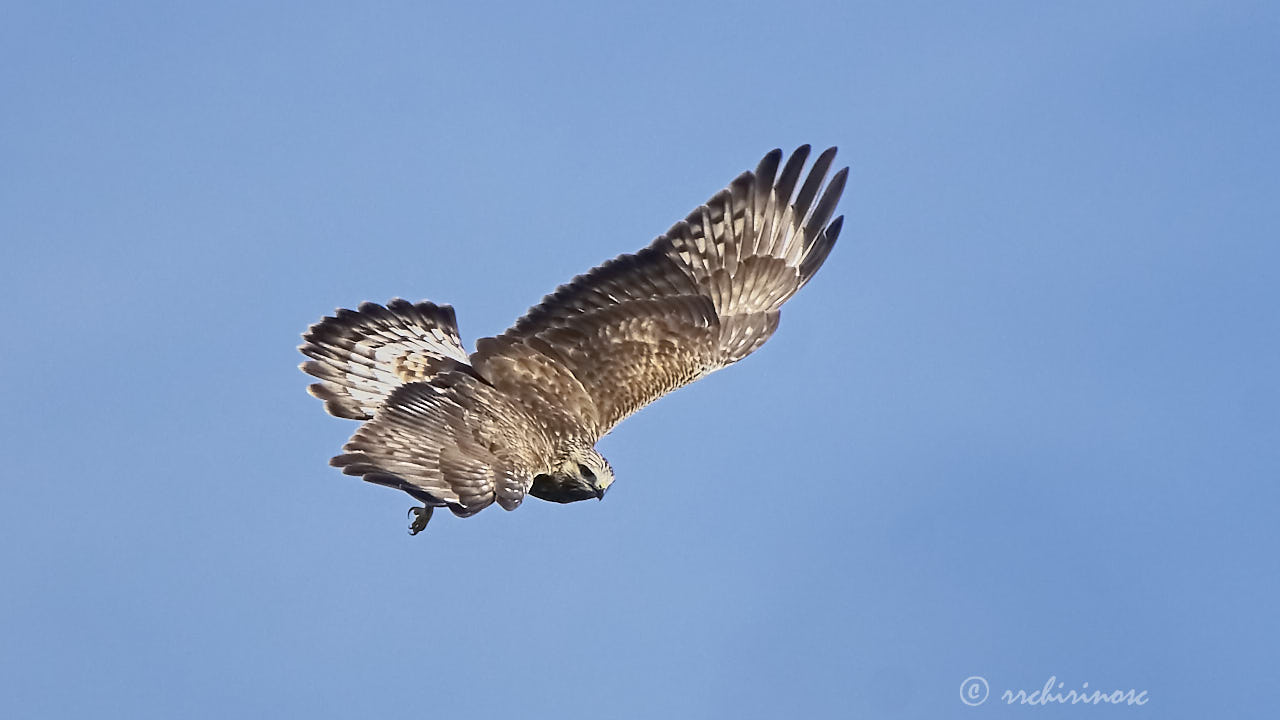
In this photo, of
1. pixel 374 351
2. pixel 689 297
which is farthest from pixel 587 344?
pixel 374 351

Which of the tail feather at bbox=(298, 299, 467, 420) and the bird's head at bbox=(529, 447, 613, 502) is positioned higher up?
the tail feather at bbox=(298, 299, 467, 420)

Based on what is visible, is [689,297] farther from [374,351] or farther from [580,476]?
[374,351]

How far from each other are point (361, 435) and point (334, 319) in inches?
103

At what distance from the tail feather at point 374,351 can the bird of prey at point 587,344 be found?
0.01 m

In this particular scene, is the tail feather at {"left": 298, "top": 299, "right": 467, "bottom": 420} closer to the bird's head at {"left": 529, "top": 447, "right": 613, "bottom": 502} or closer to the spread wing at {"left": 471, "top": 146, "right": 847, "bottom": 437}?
the spread wing at {"left": 471, "top": 146, "right": 847, "bottom": 437}

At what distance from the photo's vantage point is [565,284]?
603 inches

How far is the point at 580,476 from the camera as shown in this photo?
14.4 m

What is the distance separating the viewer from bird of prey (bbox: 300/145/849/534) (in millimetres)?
14148

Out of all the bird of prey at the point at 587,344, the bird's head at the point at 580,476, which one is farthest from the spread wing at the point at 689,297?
the bird's head at the point at 580,476

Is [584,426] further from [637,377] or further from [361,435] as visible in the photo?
[361,435]

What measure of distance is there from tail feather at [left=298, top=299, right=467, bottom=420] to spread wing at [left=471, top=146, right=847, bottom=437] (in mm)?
636

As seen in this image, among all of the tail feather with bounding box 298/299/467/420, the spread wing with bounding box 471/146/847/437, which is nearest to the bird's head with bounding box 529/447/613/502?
the spread wing with bounding box 471/146/847/437

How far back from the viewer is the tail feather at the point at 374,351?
49.2 ft

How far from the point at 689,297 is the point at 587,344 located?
1054 mm
